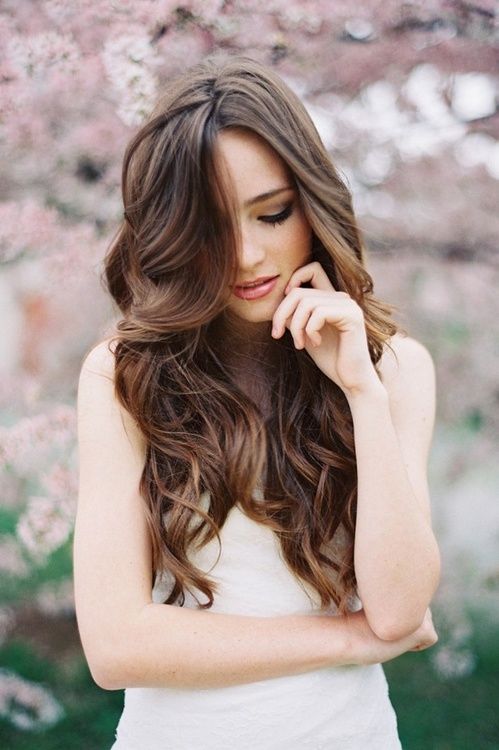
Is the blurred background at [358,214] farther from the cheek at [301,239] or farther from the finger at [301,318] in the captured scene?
the finger at [301,318]

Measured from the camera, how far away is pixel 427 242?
251cm

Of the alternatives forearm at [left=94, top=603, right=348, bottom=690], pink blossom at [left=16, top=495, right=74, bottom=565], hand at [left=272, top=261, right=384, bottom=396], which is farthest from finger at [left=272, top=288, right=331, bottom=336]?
pink blossom at [left=16, top=495, right=74, bottom=565]

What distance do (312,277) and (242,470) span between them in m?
0.36

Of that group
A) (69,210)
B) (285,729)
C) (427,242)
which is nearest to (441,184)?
(427,242)

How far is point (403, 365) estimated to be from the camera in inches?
59.1

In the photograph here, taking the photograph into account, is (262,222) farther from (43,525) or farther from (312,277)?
(43,525)

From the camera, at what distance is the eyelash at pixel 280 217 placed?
1342 mm

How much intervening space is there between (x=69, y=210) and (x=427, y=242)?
1119 millimetres

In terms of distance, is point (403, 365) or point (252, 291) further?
point (403, 365)

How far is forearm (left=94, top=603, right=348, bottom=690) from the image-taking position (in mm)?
1211

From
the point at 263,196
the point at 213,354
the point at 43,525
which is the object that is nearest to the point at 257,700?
the point at 213,354

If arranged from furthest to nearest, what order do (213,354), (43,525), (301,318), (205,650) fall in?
(43,525), (213,354), (301,318), (205,650)

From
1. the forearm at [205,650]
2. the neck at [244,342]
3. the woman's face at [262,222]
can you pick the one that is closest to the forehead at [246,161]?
the woman's face at [262,222]

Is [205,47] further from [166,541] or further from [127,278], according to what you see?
[166,541]
